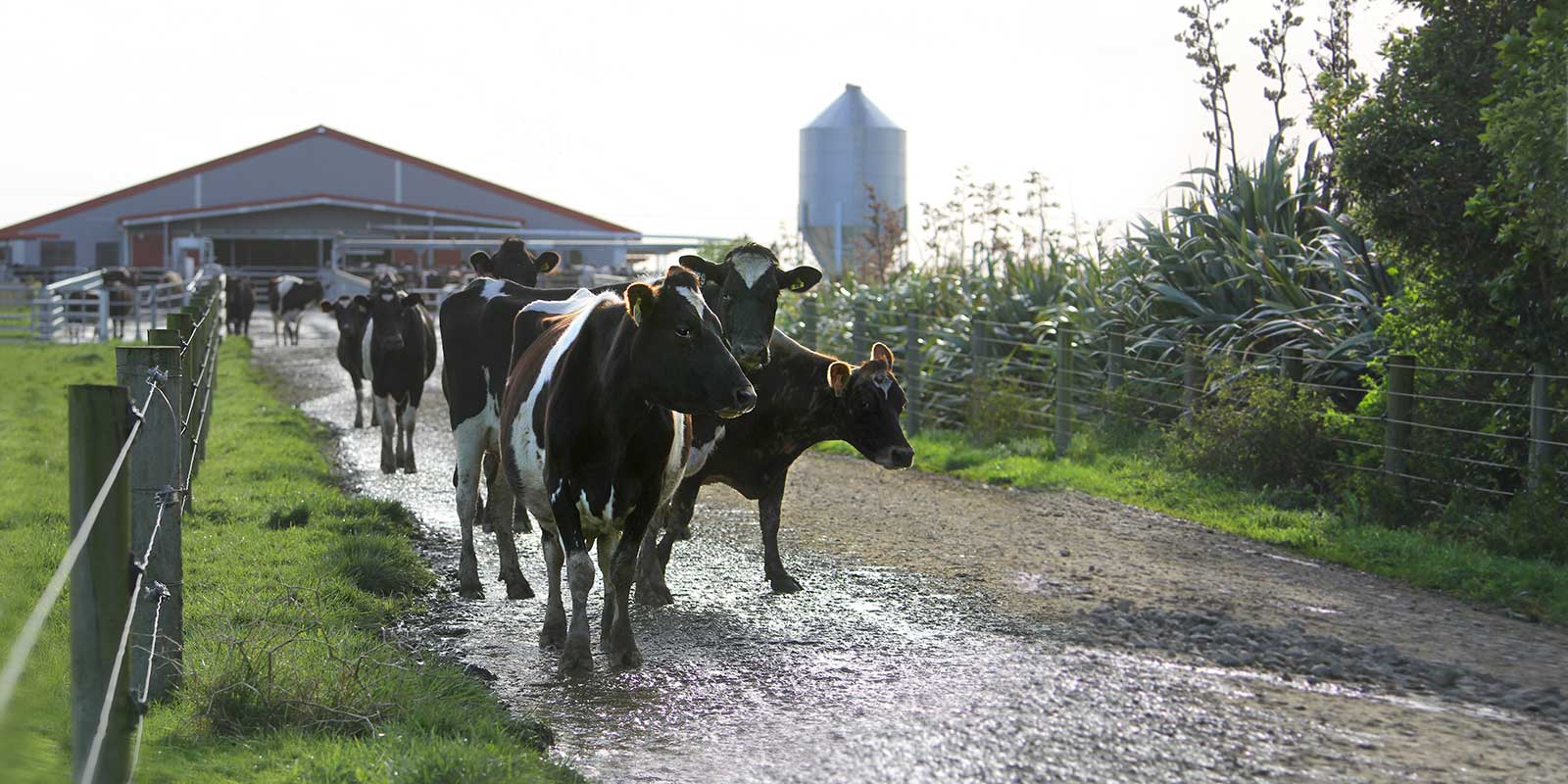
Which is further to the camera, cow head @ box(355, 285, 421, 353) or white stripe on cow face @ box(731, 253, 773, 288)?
cow head @ box(355, 285, 421, 353)

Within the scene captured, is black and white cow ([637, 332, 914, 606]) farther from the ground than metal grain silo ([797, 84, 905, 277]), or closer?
closer

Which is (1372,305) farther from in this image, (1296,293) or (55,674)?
(55,674)

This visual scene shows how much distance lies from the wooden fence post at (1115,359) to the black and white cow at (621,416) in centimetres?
874

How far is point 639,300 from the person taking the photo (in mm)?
6512

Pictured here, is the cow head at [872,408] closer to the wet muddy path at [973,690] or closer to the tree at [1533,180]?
the wet muddy path at [973,690]

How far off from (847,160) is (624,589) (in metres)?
32.2

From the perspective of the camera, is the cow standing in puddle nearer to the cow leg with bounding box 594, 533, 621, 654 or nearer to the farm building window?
the cow leg with bounding box 594, 533, 621, 654

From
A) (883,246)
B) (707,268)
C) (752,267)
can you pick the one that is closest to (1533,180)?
(752,267)

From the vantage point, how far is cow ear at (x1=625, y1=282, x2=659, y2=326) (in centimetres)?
643

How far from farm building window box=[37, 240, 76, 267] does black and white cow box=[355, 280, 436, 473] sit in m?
51.0

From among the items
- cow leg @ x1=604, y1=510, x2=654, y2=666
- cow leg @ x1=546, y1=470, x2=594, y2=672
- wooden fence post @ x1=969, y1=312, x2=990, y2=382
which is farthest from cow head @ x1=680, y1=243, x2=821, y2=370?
wooden fence post @ x1=969, y1=312, x2=990, y2=382

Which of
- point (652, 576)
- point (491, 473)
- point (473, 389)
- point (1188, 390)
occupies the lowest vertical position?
point (652, 576)

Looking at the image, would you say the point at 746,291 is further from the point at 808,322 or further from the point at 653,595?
the point at 808,322

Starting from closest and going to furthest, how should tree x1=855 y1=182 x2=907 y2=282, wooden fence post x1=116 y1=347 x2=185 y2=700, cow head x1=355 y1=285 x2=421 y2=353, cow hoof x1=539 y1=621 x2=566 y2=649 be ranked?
1. wooden fence post x1=116 y1=347 x2=185 y2=700
2. cow hoof x1=539 y1=621 x2=566 y2=649
3. cow head x1=355 y1=285 x2=421 y2=353
4. tree x1=855 y1=182 x2=907 y2=282
